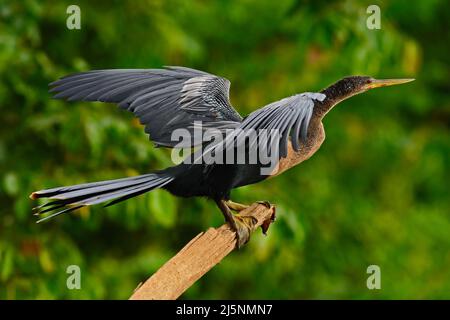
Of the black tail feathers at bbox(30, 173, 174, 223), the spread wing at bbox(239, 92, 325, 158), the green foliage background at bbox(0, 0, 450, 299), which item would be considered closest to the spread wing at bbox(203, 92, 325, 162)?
the spread wing at bbox(239, 92, 325, 158)

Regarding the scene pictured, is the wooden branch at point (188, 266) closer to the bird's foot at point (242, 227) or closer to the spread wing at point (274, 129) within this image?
the bird's foot at point (242, 227)

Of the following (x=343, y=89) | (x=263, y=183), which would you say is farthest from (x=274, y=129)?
(x=263, y=183)

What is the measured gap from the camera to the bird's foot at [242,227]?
314cm

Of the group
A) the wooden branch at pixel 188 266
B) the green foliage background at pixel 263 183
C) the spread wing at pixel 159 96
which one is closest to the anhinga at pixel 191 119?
the spread wing at pixel 159 96

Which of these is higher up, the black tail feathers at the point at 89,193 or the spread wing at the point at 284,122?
the spread wing at the point at 284,122

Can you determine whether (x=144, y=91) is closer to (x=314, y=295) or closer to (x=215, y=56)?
(x=314, y=295)

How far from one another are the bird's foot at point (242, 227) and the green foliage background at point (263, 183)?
91 centimetres

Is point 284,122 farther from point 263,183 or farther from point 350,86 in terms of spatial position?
point 263,183

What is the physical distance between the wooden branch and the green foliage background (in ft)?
3.77

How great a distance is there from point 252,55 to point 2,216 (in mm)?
3715

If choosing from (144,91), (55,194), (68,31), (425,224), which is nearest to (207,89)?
(144,91)

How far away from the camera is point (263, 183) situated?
597 cm

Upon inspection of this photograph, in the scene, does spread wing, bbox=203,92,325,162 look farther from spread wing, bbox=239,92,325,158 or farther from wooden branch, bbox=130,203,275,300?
wooden branch, bbox=130,203,275,300

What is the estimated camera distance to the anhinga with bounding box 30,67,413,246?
270 centimetres
